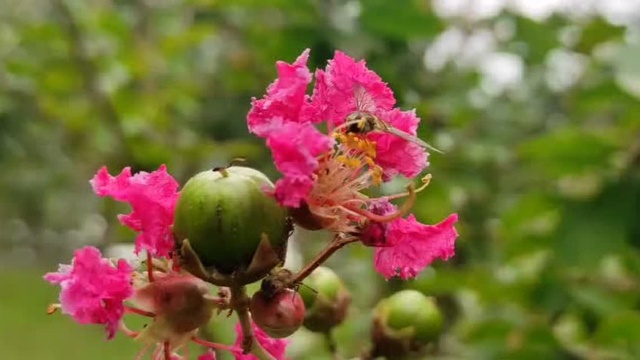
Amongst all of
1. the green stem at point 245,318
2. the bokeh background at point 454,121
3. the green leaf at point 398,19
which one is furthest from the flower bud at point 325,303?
the green leaf at point 398,19

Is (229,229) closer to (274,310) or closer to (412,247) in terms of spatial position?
(274,310)

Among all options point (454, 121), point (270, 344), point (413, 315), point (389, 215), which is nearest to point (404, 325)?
point (413, 315)

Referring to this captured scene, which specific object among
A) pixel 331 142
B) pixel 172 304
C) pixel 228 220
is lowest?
pixel 172 304

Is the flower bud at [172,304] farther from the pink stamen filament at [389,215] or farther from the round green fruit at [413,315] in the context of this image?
the round green fruit at [413,315]

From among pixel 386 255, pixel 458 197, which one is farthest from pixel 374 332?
pixel 458 197

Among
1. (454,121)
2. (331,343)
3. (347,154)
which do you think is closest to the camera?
(347,154)

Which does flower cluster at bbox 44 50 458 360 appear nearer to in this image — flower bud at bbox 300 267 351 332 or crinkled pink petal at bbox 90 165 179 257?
crinkled pink petal at bbox 90 165 179 257

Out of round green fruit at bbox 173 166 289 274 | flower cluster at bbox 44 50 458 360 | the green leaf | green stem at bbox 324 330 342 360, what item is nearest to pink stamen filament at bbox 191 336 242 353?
flower cluster at bbox 44 50 458 360
